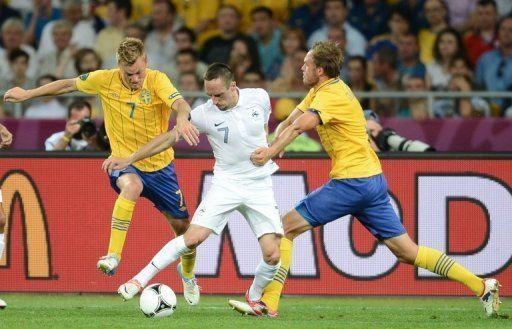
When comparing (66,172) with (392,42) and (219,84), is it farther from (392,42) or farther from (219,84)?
(392,42)

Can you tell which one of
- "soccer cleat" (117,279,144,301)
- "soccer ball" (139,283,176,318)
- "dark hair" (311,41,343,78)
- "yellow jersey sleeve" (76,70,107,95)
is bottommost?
"soccer ball" (139,283,176,318)

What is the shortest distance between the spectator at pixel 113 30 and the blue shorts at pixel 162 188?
19.7ft

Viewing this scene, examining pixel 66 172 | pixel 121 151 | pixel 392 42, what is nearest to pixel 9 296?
pixel 66 172

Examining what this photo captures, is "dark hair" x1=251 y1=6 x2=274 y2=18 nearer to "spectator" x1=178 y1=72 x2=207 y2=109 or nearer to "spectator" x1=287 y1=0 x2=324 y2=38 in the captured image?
→ "spectator" x1=287 y1=0 x2=324 y2=38

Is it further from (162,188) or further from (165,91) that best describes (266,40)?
(165,91)

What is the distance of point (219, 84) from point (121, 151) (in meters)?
1.47

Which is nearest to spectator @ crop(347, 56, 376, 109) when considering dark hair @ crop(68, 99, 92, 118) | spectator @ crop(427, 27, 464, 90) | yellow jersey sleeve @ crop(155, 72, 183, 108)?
spectator @ crop(427, 27, 464, 90)

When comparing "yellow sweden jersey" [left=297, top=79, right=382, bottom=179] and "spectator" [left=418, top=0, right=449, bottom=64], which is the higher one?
"spectator" [left=418, top=0, right=449, bottom=64]

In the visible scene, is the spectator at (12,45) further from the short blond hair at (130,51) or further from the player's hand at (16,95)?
the short blond hair at (130,51)

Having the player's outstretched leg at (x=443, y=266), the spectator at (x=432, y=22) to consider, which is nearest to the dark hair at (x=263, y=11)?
the spectator at (x=432, y=22)

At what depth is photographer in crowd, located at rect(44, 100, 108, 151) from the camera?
13.5 metres

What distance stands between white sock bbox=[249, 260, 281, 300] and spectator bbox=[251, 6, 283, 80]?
6942 mm

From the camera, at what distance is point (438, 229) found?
12734 mm

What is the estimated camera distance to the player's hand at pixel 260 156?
980 cm
